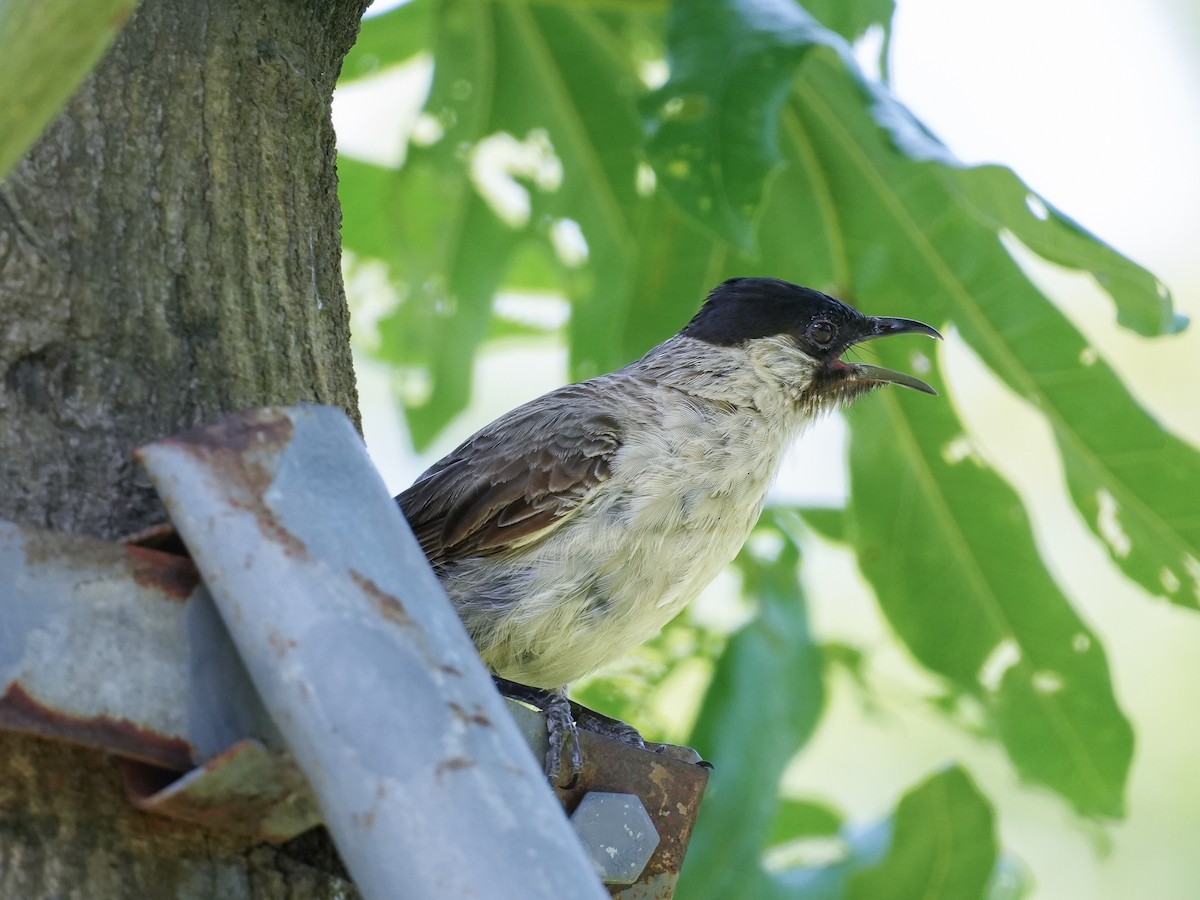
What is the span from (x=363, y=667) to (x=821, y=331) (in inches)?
108

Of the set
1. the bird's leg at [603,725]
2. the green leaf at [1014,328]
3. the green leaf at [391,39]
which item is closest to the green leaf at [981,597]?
the green leaf at [1014,328]

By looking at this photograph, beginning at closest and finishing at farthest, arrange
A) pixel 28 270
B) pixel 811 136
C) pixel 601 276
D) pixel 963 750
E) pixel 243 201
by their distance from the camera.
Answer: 1. pixel 28 270
2. pixel 243 201
3. pixel 811 136
4. pixel 601 276
5. pixel 963 750

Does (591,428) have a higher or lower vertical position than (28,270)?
lower

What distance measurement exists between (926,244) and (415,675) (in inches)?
107

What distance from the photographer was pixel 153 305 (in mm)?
1840

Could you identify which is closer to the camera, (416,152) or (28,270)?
(28,270)

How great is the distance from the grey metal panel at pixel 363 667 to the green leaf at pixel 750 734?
2589mm

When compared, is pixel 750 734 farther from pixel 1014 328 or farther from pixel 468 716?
pixel 468 716

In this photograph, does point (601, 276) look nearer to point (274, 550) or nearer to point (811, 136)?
point (811, 136)

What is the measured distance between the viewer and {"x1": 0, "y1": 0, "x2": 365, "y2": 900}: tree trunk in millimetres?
1516

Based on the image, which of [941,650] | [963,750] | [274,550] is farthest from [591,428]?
[963,750]

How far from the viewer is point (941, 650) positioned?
4078mm

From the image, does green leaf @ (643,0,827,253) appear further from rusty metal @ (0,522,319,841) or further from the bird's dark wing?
rusty metal @ (0,522,319,841)

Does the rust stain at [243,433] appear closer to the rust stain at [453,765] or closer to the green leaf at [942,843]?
the rust stain at [453,765]
